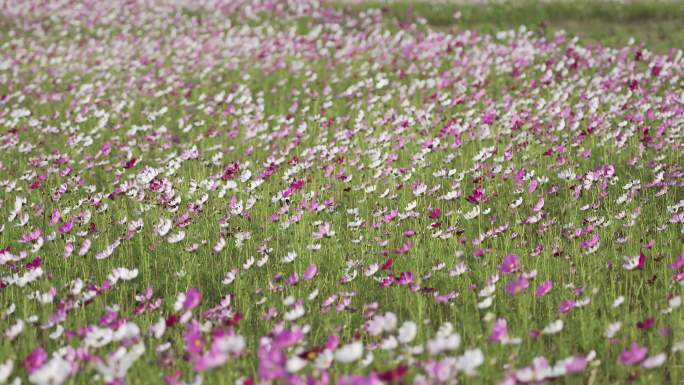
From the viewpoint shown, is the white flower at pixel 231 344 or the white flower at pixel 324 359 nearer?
the white flower at pixel 231 344

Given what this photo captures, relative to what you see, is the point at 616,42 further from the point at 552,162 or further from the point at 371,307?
the point at 371,307

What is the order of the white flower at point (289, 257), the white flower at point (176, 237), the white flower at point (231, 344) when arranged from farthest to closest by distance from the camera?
the white flower at point (176, 237) → the white flower at point (289, 257) → the white flower at point (231, 344)

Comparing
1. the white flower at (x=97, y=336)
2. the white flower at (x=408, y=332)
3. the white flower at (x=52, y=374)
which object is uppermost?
the white flower at (x=52, y=374)

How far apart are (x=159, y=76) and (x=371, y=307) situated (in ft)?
20.7

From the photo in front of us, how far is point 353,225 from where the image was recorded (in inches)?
145

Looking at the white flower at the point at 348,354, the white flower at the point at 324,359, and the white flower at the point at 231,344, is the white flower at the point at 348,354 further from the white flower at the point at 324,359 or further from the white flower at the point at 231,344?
the white flower at the point at 231,344

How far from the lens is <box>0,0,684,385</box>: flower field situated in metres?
2.26

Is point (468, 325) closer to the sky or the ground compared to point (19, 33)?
closer to the sky

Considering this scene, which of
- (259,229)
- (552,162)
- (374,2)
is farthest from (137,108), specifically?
(374,2)

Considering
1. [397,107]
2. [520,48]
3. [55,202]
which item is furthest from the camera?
[520,48]

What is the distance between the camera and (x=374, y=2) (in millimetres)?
13195

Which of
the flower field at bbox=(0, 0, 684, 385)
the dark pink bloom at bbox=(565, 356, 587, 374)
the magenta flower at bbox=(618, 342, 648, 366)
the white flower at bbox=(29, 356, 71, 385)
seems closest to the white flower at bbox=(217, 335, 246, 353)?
the flower field at bbox=(0, 0, 684, 385)

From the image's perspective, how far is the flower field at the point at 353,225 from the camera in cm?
226

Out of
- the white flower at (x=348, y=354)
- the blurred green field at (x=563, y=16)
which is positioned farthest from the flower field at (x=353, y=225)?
the blurred green field at (x=563, y=16)
